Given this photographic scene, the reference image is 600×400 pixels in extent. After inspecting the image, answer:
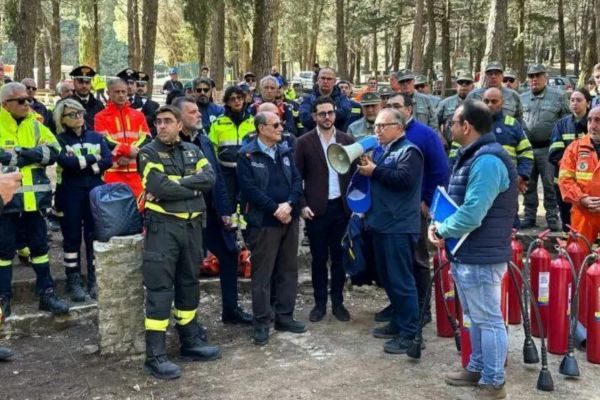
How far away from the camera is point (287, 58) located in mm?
62281

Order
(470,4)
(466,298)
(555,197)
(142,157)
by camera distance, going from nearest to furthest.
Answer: (466,298)
(142,157)
(555,197)
(470,4)

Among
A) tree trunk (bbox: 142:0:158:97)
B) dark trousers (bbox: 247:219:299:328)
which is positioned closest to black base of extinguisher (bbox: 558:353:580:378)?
dark trousers (bbox: 247:219:299:328)

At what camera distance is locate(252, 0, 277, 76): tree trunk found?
43.7 ft

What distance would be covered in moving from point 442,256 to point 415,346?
0.90m

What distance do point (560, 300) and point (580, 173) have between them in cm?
165

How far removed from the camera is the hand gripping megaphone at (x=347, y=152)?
542 cm

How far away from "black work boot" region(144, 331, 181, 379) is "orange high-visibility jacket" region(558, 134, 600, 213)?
4247 mm

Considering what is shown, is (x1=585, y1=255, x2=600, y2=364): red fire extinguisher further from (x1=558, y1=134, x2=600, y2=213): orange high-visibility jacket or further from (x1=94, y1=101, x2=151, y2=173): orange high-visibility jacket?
(x1=94, y1=101, x2=151, y2=173): orange high-visibility jacket

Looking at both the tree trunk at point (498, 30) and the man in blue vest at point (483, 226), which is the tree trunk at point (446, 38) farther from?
the man in blue vest at point (483, 226)

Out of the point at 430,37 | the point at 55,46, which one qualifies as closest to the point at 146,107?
the point at 430,37

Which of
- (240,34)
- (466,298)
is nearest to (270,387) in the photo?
(466,298)

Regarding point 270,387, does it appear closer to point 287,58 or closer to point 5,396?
point 5,396

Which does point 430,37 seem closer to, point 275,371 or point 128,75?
point 128,75

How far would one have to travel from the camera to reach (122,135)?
697 centimetres
